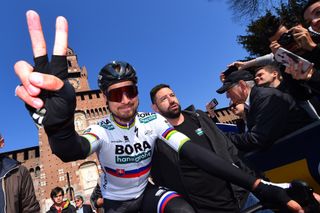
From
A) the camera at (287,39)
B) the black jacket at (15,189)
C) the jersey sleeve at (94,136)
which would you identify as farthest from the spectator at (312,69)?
the black jacket at (15,189)

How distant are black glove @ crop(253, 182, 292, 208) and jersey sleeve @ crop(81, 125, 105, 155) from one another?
117 centimetres

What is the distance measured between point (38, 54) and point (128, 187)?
1.27m

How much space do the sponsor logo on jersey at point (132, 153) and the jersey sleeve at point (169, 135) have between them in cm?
18

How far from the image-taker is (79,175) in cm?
2709

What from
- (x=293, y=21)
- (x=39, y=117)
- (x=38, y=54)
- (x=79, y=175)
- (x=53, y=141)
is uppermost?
(x=293, y=21)

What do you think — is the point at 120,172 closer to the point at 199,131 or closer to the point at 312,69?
the point at 199,131

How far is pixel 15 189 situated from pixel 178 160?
90.4 inches

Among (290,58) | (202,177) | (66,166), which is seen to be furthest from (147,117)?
(66,166)

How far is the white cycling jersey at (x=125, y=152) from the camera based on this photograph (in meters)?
1.91

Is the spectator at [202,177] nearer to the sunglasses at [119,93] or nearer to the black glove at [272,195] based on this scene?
the sunglasses at [119,93]

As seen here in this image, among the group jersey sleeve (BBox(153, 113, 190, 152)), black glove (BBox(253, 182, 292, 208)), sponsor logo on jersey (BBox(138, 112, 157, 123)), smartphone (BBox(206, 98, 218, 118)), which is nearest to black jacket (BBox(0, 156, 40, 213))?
sponsor logo on jersey (BBox(138, 112, 157, 123))

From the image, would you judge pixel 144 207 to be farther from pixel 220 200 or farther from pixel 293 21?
pixel 293 21

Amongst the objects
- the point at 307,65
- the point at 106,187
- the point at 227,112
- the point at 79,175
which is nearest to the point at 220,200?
the point at 106,187

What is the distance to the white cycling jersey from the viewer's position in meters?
1.91
